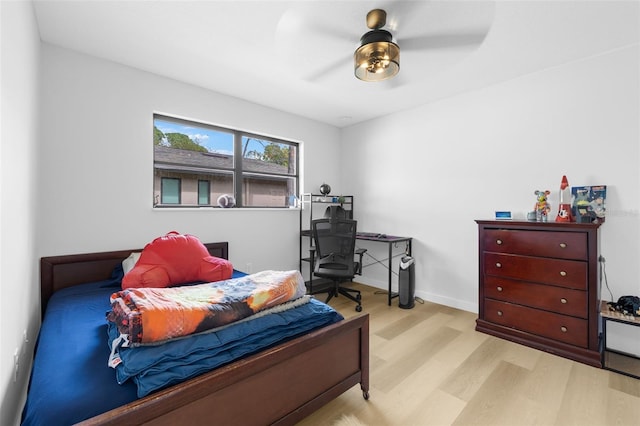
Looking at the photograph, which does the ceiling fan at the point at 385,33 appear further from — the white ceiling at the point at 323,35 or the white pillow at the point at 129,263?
the white pillow at the point at 129,263

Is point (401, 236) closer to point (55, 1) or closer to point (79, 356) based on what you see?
point (79, 356)

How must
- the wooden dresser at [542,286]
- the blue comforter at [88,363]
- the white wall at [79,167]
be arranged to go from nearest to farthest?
the blue comforter at [88,363]
the white wall at [79,167]
the wooden dresser at [542,286]

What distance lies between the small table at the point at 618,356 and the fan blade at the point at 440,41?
7.37 feet

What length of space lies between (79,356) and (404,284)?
3013 millimetres

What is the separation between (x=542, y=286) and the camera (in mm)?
2479

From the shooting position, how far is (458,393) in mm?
1889

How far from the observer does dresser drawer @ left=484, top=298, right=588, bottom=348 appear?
90.2 inches

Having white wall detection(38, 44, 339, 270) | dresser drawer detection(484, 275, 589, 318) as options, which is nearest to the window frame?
white wall detection(38, 44, 339, 270)

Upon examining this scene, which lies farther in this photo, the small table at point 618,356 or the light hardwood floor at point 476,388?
the small table at point 618,356

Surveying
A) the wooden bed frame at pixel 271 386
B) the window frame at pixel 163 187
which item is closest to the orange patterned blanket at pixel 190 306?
the wooden bed frame at pixel 271 386

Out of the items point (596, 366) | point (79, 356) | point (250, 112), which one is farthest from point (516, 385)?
point (250, 112)

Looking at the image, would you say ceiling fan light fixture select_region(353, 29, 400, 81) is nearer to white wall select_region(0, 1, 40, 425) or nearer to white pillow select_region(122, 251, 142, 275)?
white wall select_region(0, 1, 40, 425)

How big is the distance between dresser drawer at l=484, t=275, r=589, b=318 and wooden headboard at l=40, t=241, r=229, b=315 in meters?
3.50

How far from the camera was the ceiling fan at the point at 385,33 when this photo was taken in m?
1.70
